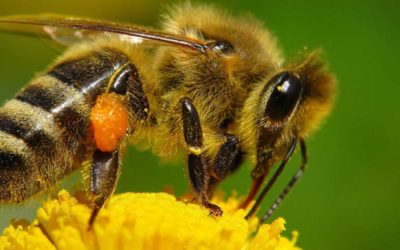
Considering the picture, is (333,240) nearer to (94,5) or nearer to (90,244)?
(90,244)

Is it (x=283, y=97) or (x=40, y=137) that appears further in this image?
(x=283, y=97)

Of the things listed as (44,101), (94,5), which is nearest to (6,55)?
(94,5)

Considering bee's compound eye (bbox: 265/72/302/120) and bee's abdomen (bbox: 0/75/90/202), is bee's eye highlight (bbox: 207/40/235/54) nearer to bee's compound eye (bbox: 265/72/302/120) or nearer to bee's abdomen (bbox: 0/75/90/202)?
bee's compound eye (bbox: 265/72/302/120)

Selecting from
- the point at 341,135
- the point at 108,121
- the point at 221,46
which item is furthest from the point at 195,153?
the point at 341,135

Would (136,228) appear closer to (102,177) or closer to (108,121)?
(102,177)

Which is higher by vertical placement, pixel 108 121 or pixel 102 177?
pixel 108 121

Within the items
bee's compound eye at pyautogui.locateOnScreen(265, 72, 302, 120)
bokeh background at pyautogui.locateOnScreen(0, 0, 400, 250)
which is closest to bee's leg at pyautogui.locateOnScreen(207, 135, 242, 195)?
bee's compound eye at pyautogui.locateOnScreen(265, 72, 302, 120)
